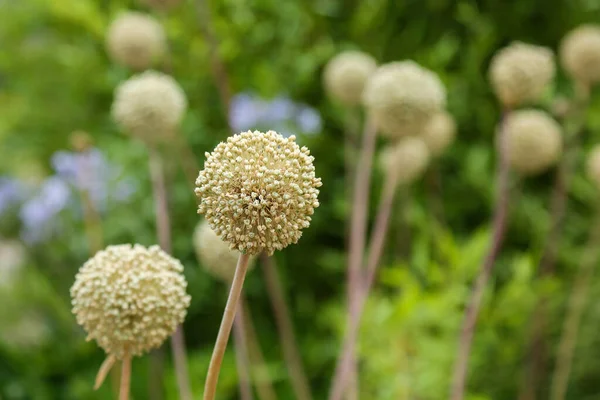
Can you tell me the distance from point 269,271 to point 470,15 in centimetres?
42

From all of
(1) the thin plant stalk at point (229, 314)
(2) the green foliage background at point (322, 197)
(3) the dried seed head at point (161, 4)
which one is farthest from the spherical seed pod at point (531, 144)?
(1) the thin plant stalk at point (229, 314)

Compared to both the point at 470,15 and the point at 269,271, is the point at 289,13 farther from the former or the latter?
the point at 269,271

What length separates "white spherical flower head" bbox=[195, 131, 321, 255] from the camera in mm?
181

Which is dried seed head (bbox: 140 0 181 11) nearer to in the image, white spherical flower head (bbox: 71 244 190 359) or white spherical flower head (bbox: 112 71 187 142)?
white spherical flower head (bbox: 112 71 187 142)

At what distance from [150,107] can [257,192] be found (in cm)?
30

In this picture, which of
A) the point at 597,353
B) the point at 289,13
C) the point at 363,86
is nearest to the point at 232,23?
the point at 289,13

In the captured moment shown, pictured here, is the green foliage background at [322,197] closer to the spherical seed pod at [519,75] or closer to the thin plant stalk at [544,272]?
the thin plant stalk at [544,272]

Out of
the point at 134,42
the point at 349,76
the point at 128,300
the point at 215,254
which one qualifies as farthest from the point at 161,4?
the point at 128,300

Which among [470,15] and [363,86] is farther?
[470,15]

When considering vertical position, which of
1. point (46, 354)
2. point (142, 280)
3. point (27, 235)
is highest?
point (142, 280)

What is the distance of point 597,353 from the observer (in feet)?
2.26

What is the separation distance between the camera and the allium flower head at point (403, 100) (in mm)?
462

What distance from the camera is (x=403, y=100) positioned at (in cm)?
46

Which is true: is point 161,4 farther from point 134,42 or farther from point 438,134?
point 438,134
